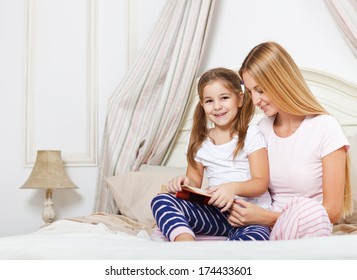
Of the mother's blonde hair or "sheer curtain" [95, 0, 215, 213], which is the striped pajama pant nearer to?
the mother's blonde hair

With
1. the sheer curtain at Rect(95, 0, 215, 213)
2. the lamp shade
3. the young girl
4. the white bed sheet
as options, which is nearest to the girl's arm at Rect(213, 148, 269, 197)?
the young girl

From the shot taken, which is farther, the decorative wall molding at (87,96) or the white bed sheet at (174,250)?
the decorative wall molding at (87,96)

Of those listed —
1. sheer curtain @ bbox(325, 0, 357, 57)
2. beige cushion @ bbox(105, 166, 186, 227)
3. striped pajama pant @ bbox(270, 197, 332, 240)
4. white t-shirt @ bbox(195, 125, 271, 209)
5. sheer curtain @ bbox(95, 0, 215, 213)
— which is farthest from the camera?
sheer curtain @ bbox(95, 0, 215, 213)

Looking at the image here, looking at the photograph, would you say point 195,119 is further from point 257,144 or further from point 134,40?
point 134,40

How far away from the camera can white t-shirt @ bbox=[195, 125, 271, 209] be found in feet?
5.52

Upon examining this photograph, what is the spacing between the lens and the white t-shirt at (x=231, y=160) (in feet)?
5.52

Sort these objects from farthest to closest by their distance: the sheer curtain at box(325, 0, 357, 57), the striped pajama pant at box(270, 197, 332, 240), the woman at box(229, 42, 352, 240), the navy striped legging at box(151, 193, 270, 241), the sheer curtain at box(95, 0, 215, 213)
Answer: the sheer curtain at box(95, 0, 215, 213) < the sheer curtain at box(325, 0, 357, 57) < the woman at box(229, 42, 352, 240) < the navy striped legging at box(151, 193, 270, 241) < the striped pajama pant at box(270, 197, 332, 240)

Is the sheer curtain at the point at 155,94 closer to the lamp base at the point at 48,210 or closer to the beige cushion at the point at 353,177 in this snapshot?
the lamp base at the point at 48,210

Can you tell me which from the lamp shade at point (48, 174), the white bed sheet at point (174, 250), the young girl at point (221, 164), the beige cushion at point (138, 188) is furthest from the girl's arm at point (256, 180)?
the lamp shade at point (48, 174)

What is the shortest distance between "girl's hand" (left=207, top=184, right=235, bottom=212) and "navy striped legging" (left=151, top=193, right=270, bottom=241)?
9cm

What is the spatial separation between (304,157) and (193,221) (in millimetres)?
421

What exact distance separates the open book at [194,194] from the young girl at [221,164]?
25mm

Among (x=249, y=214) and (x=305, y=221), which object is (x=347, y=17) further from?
(x=305, y=221)

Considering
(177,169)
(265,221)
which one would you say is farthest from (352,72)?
(265,221)
